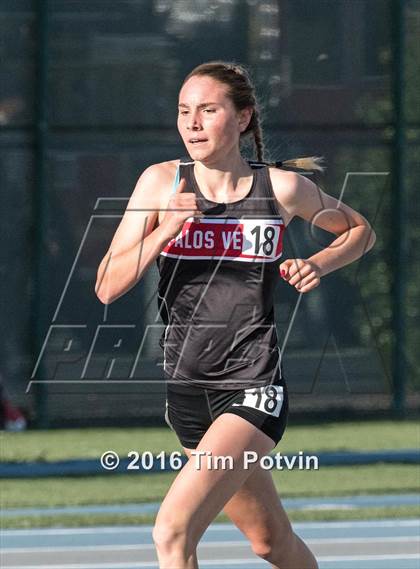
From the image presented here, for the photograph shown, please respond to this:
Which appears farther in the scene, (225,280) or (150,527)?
(150,527)

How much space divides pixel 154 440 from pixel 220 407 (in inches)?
218

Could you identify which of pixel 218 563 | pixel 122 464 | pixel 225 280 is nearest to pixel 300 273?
pixel 225 280

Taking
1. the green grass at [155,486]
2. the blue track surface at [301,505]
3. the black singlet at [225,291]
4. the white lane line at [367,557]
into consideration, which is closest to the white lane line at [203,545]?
the white lane line at [367,557]

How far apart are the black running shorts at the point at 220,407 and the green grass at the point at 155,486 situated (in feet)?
13.6

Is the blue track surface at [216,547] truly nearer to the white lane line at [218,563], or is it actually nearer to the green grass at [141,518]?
the white lane line at [218,563]

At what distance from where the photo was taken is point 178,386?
529 centimetres

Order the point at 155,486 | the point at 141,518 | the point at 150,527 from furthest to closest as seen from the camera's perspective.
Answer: the point at 155,486 → the point at 141,518 → the point at 150,527

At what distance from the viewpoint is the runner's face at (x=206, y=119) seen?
519cm

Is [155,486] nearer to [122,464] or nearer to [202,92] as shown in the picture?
[122,464]

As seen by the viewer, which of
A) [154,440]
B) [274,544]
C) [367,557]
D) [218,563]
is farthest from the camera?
[154,440]

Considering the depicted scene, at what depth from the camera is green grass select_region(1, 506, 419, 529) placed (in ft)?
28.5

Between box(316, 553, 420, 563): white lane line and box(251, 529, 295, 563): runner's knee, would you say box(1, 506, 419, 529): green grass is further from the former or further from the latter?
box(251, 529, 295, 563): runner's knee

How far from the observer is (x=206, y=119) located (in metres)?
5.20

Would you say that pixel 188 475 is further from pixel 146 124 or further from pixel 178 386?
pixel 146 124
